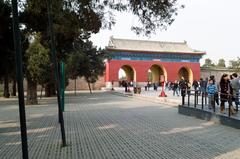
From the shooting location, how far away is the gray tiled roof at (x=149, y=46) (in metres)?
67.3

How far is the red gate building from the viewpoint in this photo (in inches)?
2589

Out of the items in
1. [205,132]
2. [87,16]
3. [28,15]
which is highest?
[28,15]

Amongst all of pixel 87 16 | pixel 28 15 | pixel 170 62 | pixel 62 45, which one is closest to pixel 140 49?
pixel 170 62

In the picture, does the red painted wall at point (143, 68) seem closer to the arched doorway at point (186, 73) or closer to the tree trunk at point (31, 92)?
the arched doorway at point (186, 73)

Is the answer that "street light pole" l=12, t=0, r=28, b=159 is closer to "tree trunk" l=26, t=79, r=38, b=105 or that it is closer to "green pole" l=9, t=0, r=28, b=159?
"green pole" l=9, t=0, r=28, b=159

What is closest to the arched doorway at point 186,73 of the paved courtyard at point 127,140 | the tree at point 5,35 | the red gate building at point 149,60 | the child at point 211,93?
the red gate building at point 149,60

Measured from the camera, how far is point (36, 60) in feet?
87.6

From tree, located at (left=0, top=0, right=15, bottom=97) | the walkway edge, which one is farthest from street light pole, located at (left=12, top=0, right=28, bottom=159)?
tree, located at (left=0, top=0, right=15, bottom=97)

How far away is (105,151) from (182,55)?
62698 millimetres

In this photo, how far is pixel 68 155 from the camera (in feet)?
28.9

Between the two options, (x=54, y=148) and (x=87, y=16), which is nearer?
(x=54, y=148)

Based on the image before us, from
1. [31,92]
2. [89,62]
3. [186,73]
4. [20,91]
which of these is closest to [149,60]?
[186,73]

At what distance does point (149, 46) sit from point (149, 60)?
3.47m

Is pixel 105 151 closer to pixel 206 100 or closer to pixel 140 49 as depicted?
pixel 206 100
